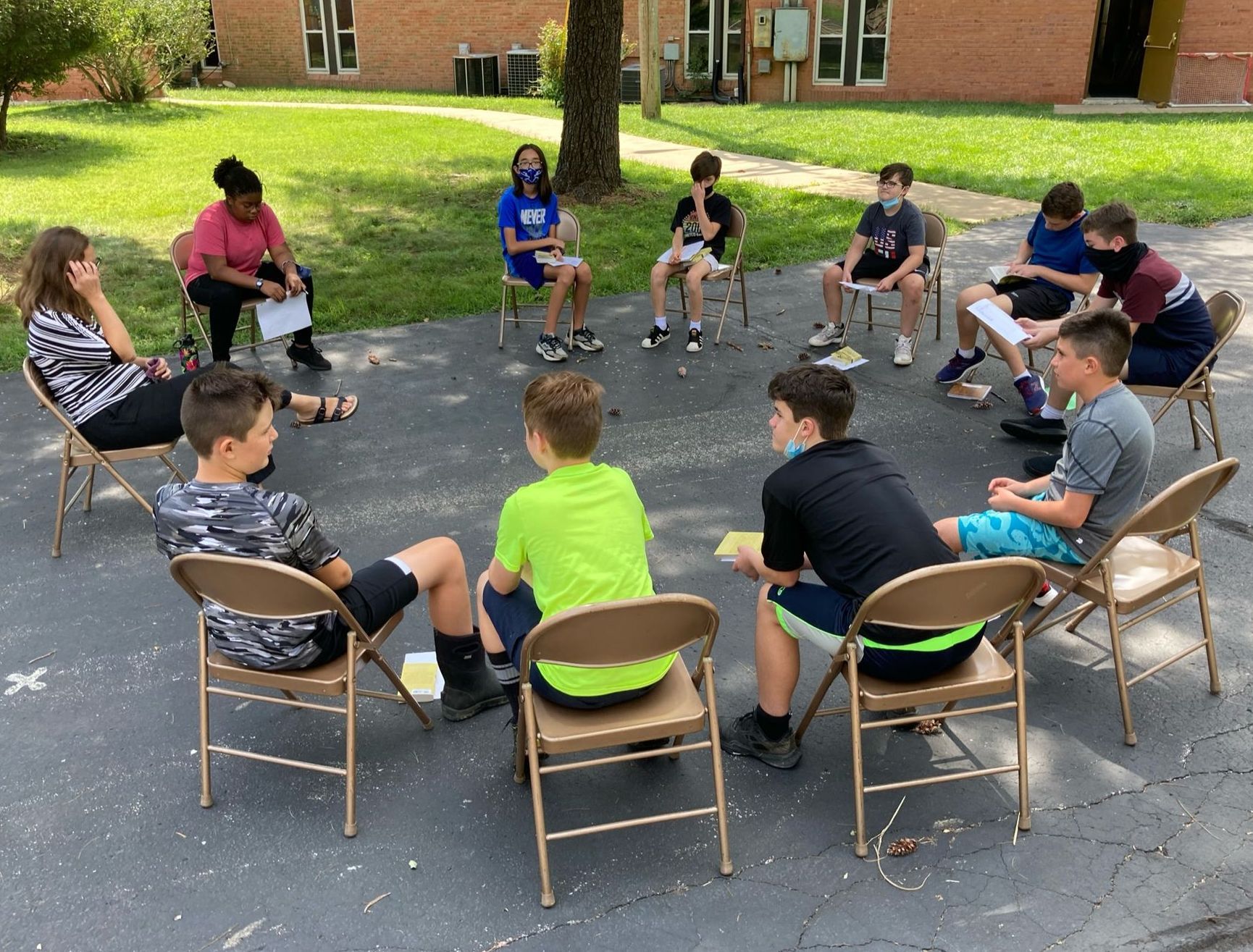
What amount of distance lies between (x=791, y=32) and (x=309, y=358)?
58.9 ft

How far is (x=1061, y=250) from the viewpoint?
→ 250 inches

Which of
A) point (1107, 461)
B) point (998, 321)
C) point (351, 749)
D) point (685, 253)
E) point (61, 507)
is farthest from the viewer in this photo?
point (685, 253)

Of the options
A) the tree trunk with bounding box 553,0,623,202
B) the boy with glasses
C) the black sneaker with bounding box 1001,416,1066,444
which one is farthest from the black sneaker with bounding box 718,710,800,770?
the tree trunk with bounding box 553,0,623,202

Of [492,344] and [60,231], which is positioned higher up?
[60,231]

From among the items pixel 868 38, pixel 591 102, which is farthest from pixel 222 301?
pixel 868 38

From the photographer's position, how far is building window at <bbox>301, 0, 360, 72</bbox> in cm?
2478

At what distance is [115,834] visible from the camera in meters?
3.05

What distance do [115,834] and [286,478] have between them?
2631mm

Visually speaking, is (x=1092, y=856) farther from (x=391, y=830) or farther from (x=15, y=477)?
(x=15, y=477)

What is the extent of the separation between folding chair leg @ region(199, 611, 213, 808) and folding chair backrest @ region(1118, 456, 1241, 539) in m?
2.87

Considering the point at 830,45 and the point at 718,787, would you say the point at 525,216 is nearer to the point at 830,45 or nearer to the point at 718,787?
the point at 718,787

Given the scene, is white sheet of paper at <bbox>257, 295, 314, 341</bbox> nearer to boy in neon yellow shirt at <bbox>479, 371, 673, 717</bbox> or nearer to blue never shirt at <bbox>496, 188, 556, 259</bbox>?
blue never shirt at <bbox>496, 188, 556, 259</bbox>

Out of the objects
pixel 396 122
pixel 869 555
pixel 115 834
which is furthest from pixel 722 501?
pixel 396 122

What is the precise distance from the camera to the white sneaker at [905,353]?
6.91m
